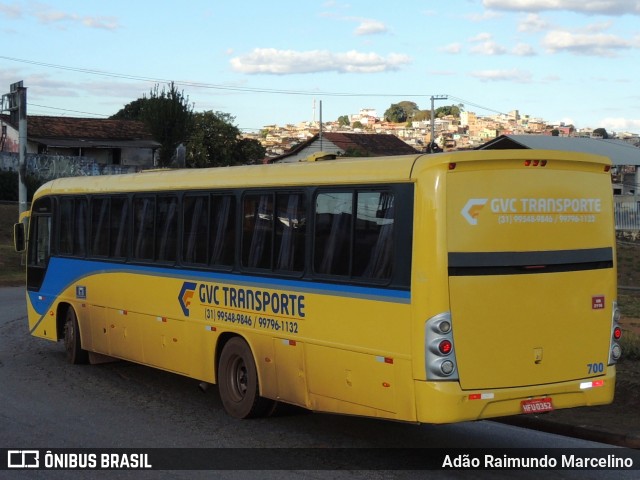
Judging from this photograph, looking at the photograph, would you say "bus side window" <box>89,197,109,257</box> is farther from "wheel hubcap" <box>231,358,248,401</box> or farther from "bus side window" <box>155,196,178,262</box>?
"wheel hubcap" <box>231,358,248,401</box>

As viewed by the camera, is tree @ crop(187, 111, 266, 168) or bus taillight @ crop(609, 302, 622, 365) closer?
bus taillight @ crop(609, 302, 622, 365)

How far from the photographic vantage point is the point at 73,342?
16.0 metres

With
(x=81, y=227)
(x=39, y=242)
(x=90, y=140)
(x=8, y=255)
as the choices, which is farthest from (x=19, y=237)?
(x=90, y=140)

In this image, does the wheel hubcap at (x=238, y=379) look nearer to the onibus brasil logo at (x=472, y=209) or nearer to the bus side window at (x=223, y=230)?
the bus side window at (x=223, y=230)

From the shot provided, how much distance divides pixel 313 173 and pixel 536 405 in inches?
133

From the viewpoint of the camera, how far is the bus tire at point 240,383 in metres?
11.4

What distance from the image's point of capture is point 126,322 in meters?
14.3

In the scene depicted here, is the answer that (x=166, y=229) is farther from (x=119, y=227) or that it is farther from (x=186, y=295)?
(x=119, y=227)

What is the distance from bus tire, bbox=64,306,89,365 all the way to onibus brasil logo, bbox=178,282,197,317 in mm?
3750

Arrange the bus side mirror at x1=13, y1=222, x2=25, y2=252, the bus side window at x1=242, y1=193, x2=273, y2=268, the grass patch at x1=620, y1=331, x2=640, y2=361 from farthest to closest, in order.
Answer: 1. the bus side mirror at x1=13, y1=222, x2=25, y2=252
2. the grass patch at x1=620, y1=331, x2=640, y2=361
3. the bus side window at x1=242, y1=193, x2=273, y2=268

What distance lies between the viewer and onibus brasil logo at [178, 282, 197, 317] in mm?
12586

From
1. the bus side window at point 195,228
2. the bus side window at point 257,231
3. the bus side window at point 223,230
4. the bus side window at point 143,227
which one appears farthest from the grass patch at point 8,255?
the bus side window at point 257,231

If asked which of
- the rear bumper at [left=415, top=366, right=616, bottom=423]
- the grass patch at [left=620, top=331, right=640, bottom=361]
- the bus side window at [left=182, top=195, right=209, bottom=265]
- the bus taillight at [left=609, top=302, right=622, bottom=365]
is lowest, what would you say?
the grass patch at [left=620, top=331, right=640, bottom=361]

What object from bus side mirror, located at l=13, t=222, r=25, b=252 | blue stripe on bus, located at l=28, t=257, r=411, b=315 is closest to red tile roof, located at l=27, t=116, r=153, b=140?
bus side mirror, located at l=13, t=222, r=25, b=252
